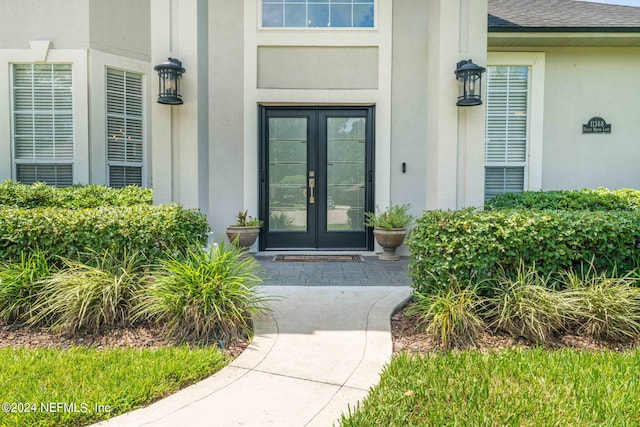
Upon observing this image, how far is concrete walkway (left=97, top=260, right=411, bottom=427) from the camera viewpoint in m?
2.34

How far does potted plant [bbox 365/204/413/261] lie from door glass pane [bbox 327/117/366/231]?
0.42 metres

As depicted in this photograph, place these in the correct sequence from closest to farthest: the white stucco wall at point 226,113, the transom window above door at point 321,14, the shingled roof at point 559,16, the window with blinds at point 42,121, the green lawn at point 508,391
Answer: the green lawn at point 508,391, the white stucco wall at point 226,113, the transom window above door at point 321,14, the shingled roof at point 559,16, the window with blinds at point 42,121

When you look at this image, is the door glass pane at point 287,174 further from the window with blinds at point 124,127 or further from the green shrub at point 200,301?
the green shrub at point 200,301

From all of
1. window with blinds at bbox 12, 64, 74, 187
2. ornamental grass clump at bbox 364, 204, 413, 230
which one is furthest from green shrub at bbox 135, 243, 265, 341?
window with blinds at bbox 12, 64, 74, 187

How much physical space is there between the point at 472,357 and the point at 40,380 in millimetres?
3049

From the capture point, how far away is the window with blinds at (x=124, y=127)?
7074mm

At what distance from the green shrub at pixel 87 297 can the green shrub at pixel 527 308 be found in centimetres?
334

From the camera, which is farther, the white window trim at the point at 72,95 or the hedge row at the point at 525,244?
the white window trim at the point at 72,95

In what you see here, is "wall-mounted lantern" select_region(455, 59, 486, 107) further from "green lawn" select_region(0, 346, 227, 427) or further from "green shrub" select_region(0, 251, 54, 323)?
"green shrub" select_region(0, 251, 54, 323)

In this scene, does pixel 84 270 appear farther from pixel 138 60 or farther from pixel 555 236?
pixel 138 60

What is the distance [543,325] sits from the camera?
10.8 ft

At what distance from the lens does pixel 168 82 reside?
217 inches

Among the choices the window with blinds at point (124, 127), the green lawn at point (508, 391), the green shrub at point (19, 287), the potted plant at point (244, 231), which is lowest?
the green lawn at point (508, 391)

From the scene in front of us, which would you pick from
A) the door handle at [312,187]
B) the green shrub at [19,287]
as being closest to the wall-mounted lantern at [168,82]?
the door handle at [312,187]
